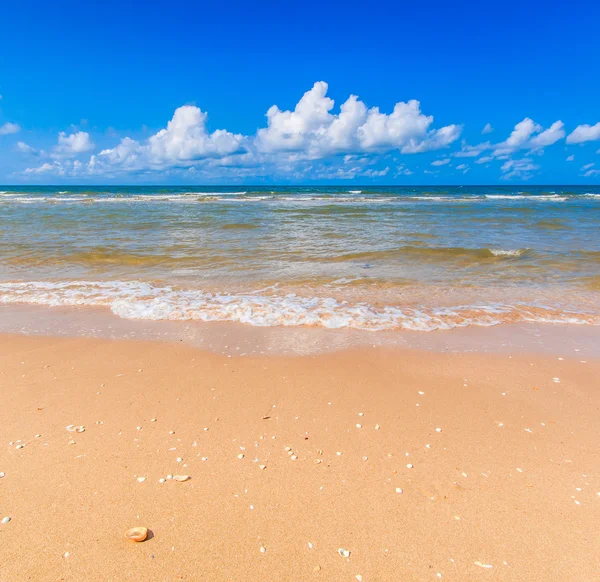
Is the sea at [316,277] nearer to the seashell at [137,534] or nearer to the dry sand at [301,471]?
the dry sand at [301,471]

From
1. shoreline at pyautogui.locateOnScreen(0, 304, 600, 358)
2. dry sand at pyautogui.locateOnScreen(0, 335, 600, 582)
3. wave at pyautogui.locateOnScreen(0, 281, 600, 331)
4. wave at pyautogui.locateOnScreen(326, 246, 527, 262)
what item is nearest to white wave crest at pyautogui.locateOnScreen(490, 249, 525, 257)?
wave at pyautogui.locateOnScreen(326, 246, 527, 262)

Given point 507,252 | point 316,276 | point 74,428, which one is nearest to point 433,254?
point 507,252

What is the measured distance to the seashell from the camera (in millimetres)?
2182

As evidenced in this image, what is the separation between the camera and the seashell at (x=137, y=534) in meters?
2.18

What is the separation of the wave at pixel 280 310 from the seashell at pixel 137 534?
12.0ft

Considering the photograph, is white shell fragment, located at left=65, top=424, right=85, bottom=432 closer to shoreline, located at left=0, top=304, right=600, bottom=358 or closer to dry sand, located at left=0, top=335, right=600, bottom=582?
dry sand, located at left=0, top=335, right=600, bottom=582

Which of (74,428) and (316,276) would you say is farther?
(316,276)

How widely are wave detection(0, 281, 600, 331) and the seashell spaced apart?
367cm

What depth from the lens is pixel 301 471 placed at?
2744mm

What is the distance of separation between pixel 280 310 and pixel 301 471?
377cm

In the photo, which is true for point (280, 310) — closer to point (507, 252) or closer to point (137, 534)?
point (137, 534)

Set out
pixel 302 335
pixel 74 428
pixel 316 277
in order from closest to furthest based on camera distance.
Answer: pixel 74 428
pixel 302 335
pixel 316 277

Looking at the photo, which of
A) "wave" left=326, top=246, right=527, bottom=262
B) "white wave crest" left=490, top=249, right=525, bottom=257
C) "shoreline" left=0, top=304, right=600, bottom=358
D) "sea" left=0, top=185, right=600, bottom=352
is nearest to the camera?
"shoreline" left=0, top=304, right=600, bottom=358

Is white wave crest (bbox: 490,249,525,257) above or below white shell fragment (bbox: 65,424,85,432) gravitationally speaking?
below
